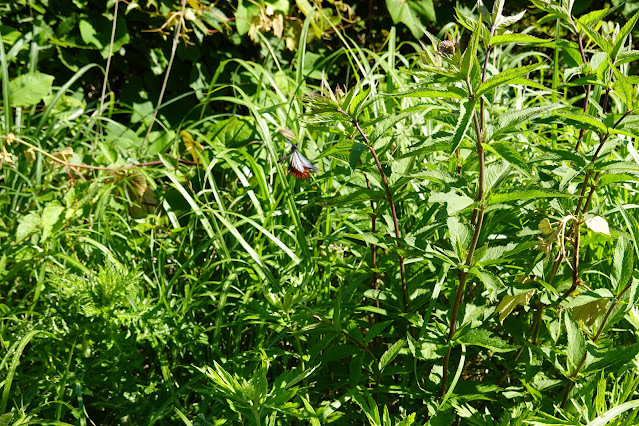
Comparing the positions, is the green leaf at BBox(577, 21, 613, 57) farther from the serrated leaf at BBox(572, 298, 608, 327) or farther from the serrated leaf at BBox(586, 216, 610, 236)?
the serrated leaf at BBox(572, 298, 608, 327)

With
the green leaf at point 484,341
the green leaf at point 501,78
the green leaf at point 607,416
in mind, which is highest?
the green leaf at point 501,78

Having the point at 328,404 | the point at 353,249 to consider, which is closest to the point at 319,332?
the point at 328,404

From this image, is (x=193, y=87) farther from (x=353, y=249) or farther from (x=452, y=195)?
(x=452, y=195)

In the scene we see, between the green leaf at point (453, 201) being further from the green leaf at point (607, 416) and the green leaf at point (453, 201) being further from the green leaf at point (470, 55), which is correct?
the green leaf at point (607, 416)

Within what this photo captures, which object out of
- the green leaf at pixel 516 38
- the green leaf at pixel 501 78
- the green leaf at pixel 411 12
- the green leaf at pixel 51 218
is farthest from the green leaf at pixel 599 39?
the green leaf at pixel 411 12

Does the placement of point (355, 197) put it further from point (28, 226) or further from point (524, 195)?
point (28, 226)

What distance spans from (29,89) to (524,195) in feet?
8.31

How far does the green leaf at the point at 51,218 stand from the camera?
2.25 m

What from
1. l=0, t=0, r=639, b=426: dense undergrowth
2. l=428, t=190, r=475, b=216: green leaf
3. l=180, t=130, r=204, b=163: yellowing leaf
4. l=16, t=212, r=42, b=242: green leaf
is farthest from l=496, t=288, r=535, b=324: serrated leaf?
l=16, t=212, r=42, b=242: green leaf

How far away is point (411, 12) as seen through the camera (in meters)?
3.79

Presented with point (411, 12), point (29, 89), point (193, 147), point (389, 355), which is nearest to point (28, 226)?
point (193, 147)

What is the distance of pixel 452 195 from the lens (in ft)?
4.34

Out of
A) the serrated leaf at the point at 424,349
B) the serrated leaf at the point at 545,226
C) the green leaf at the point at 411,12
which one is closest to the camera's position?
the serrated leaf at the point at 545,226

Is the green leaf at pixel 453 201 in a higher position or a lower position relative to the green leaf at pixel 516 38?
lower
